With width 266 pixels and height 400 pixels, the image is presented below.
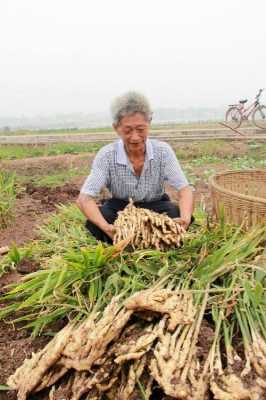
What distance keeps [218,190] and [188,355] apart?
1831mm

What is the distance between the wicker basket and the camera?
9.48 ft

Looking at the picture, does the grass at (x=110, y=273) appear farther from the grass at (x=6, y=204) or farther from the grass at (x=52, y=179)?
the grass at (x=52, y=179)

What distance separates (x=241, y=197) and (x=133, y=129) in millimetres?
837

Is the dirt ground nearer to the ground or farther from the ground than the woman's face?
nearer to the ground

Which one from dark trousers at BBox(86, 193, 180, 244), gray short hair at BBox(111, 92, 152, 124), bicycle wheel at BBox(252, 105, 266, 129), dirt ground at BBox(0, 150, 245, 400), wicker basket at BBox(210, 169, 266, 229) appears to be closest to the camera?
dirt ground at BBox(0, 150, 245, 400)

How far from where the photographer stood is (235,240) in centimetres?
246

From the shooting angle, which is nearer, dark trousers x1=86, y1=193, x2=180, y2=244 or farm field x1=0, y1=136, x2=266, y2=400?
farm field x1=0, y1=136, x2=266, y2=400

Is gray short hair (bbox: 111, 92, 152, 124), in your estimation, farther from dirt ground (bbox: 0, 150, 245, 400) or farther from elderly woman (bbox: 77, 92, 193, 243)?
dirt ground (bbox: 0, 150, 245, 400)

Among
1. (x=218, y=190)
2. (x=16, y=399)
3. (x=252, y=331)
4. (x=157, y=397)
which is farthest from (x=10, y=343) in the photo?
(x=218, y=190)

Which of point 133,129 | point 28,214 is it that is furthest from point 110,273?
point 28,214

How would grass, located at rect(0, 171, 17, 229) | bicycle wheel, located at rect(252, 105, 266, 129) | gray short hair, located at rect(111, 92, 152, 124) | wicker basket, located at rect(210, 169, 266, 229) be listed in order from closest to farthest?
gray short hair, located at rect(111, 92, 152, 124), wicker basket, located at rect(210, 169, 266, 229), grass, located at rect(0, 171, 17, 229), bicycle wheel, located at rect(252, 105, 266, 129)

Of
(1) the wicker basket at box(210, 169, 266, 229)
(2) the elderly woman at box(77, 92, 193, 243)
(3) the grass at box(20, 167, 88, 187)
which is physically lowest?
(3) the grass at box(20, 167, 88, 187)

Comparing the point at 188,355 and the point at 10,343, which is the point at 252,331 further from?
the point at 10,343

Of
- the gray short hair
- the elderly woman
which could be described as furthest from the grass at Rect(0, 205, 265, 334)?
the gray short hair
